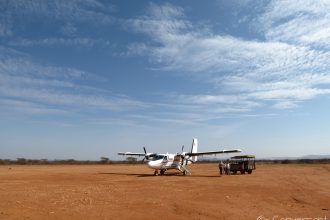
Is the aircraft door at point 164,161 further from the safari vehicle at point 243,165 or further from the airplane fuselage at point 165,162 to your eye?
the safari vehicle at point 243,165

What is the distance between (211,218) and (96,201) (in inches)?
230

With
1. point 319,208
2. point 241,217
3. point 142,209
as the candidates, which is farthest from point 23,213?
point 319,208

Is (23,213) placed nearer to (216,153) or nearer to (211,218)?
(211,218)

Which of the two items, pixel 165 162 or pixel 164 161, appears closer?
pixel 164 161

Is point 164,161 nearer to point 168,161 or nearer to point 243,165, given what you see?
point 168,161

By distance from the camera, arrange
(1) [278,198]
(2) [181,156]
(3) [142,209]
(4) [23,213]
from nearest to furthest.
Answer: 1. (4) [23,213]
2. (3) [142,209]
3. (1) [278,198]
4. (2) [181,156]

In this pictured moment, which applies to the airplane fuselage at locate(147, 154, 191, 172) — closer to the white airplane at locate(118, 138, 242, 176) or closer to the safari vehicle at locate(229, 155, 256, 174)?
the white airplane at locate(118, 138, 242, 176)

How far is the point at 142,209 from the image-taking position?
12.7 metres

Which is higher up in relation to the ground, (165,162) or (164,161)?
(164,161)

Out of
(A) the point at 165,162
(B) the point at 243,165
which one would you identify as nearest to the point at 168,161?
(A) the point at 165,162

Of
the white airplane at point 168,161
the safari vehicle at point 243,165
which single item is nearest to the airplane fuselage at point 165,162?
the white airplane at point 168,161

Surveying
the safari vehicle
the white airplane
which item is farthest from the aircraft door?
the safari vehicle

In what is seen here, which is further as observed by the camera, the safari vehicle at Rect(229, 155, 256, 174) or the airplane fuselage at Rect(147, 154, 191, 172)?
the safari vehicle at Rect(229, 155, 256, 174)

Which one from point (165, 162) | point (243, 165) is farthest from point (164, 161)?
point (243, 165)
